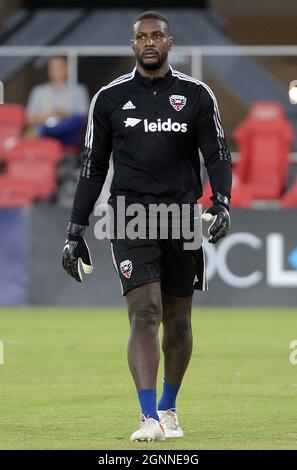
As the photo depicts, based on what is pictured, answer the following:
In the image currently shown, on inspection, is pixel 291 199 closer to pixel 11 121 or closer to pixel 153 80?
pixel 11 121

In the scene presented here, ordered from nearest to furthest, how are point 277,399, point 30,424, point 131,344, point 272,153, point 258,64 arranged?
point 131,344 → point 30,424 → point 277,399 → point 272,153 → point 258,64

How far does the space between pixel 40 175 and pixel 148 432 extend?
43.2 ft

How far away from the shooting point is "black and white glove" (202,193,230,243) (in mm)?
8500

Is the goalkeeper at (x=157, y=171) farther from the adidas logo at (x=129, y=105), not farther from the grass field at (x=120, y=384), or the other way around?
the grass field at (x=120, y=384)

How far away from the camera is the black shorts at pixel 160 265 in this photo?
8375 millimetres

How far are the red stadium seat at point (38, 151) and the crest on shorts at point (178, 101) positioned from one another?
1215 centimetres

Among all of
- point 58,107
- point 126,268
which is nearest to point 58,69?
point 58,107

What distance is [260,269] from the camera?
18.6 metres

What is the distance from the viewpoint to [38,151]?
2092 centimetres

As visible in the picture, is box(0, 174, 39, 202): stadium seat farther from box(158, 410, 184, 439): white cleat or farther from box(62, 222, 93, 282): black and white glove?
box(158, 410, 184, 439): white cleat

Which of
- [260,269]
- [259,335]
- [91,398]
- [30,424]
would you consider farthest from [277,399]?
[260,269]

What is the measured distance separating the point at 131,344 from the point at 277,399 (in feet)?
7.45

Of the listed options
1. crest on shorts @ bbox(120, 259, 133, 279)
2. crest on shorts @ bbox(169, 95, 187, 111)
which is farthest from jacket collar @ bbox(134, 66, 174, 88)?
crest on shorts @ bbox(120, 259, 133, 279)

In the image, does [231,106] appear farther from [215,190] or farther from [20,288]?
[215,190]
